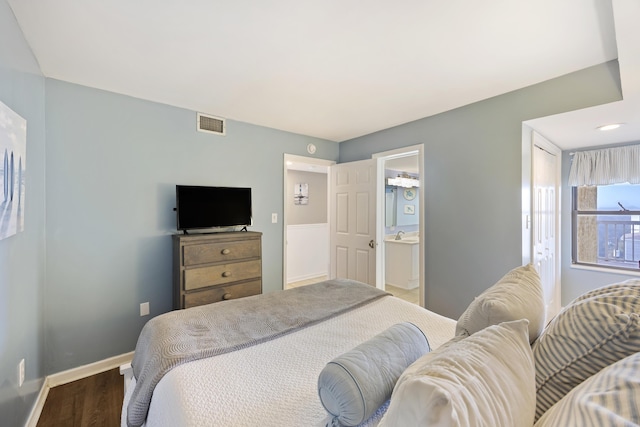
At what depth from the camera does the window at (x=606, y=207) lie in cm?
298

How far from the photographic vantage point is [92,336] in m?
2.39

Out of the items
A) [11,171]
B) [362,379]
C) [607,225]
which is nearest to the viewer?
Result: [362,379]

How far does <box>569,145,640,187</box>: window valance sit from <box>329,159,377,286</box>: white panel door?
238 cm

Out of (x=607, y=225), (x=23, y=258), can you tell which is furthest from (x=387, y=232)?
(x=23, y=258)

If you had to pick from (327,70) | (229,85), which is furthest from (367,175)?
(229,85)

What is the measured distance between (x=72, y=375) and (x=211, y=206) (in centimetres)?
180

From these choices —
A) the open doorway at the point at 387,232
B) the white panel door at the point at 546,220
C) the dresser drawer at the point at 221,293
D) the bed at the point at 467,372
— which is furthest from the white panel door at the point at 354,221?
the bed at the point at 467,372

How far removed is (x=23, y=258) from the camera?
65.1 inches

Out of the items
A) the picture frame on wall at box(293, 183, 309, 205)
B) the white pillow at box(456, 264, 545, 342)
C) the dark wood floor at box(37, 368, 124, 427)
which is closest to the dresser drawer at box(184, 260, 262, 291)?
the dark wood floor at box(37, 368, 124, 427)

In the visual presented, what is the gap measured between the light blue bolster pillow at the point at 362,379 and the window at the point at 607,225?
12.1ft

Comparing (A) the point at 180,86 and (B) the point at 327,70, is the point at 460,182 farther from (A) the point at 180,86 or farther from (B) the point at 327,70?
(A) the point at 180,86

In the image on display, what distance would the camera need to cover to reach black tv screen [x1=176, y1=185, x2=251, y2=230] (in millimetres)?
2674

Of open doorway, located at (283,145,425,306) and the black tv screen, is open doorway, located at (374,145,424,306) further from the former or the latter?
the black tv screen

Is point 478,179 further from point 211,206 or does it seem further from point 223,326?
point 211,206
